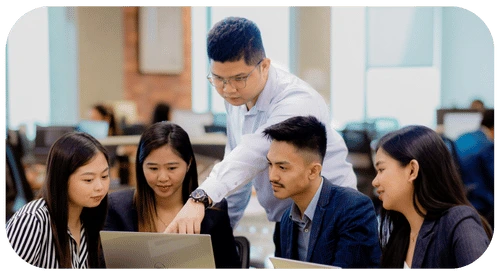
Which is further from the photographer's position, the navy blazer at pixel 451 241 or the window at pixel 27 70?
the window at pixel 27 70

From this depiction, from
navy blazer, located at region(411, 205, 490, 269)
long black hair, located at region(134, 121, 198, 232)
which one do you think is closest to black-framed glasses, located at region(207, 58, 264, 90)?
long black hair, located at region(134, 121, 198, 232)

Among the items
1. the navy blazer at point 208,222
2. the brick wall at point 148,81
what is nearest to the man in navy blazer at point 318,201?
the navy blazer at point 208,222

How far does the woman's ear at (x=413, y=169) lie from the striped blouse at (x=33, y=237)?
2.92ft

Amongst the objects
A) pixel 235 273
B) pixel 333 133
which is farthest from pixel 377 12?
pixel 235 273

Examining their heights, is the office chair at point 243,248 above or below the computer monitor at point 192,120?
below

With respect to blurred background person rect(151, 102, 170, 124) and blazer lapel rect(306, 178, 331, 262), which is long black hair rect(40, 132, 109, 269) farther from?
blazer lapel rect(306, 178, 331, 262)

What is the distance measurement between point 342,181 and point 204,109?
16.7 inches

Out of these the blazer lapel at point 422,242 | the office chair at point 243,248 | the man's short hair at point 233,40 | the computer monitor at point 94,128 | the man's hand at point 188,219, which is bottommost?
the office chair at point 243,248

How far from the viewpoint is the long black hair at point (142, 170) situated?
6.05ft

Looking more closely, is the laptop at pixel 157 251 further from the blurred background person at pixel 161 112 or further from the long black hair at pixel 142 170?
the blurred background person at pixel 161 112

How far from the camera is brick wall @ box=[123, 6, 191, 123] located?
5.82ft

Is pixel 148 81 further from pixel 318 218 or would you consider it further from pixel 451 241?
pixel 451 241

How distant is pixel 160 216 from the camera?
185cm

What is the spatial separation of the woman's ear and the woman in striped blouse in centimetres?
77
